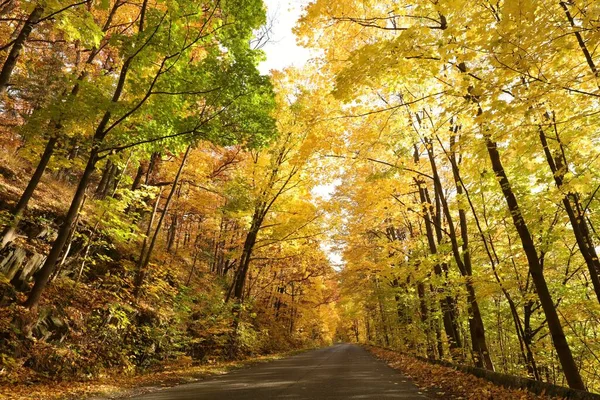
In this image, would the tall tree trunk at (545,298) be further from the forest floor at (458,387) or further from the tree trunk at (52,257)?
the tree trunk at (52,257)

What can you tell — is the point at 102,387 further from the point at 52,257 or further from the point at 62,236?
the point at 62,236

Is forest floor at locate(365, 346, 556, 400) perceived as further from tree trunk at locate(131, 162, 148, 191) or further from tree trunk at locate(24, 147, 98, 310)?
tree trunk at locate(131, 162, 148, 191)

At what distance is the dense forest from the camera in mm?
4855

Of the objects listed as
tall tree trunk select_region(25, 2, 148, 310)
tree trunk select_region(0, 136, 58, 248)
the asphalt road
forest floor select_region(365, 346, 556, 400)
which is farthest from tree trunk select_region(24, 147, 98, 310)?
forest floor select_region(365, 346, 556, 400)

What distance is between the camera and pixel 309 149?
930cm

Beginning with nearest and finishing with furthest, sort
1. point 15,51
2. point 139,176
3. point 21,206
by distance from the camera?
point 15,51, point 21,206, point 139,176

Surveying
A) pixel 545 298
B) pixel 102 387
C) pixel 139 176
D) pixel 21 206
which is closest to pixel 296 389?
pixel 102 387

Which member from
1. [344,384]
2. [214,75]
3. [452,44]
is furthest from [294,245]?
[452,44]

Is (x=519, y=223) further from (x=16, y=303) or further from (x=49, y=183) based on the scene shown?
(x=49, y=183)

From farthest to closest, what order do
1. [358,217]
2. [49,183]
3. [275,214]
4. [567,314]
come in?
[275,214] → [358,217] → [49,183] → [567,314]

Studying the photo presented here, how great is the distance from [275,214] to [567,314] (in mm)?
12575

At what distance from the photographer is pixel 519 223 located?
655cm

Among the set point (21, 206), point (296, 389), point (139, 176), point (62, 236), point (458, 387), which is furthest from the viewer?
point (139, 176)

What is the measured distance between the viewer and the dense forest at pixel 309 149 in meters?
4.86
